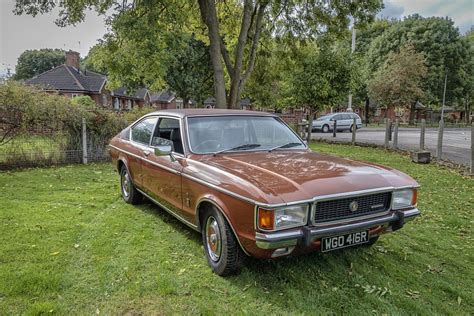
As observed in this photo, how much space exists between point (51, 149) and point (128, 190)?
5.35m

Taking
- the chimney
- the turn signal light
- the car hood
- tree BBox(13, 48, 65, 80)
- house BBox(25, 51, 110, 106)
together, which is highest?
tree BBox(13, 48, 65, 80)

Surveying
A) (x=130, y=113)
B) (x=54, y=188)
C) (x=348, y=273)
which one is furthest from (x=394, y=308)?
(x=130, y=113)

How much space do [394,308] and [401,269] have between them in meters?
0.87

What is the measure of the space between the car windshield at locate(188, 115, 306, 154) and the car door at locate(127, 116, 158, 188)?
1059mm

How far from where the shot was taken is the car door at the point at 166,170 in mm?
4266

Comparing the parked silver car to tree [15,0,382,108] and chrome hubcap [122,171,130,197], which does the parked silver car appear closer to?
tree [15,0,382,108]

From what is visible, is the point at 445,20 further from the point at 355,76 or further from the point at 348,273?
the point at 348,273

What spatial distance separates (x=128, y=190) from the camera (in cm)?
611

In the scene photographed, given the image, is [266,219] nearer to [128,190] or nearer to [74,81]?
[128,190]

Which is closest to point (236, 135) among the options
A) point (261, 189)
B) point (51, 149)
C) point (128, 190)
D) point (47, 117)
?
point (261, 189)

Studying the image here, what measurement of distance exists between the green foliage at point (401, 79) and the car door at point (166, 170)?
35256mm

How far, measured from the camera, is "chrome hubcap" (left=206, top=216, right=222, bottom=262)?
3.56 meters

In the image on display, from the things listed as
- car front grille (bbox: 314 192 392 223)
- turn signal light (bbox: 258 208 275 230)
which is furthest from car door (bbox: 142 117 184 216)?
car front grille (bbox: 314 192 392 223)

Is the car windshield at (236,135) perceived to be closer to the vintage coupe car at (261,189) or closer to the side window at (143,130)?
the vintage coupe car at (261,189)
